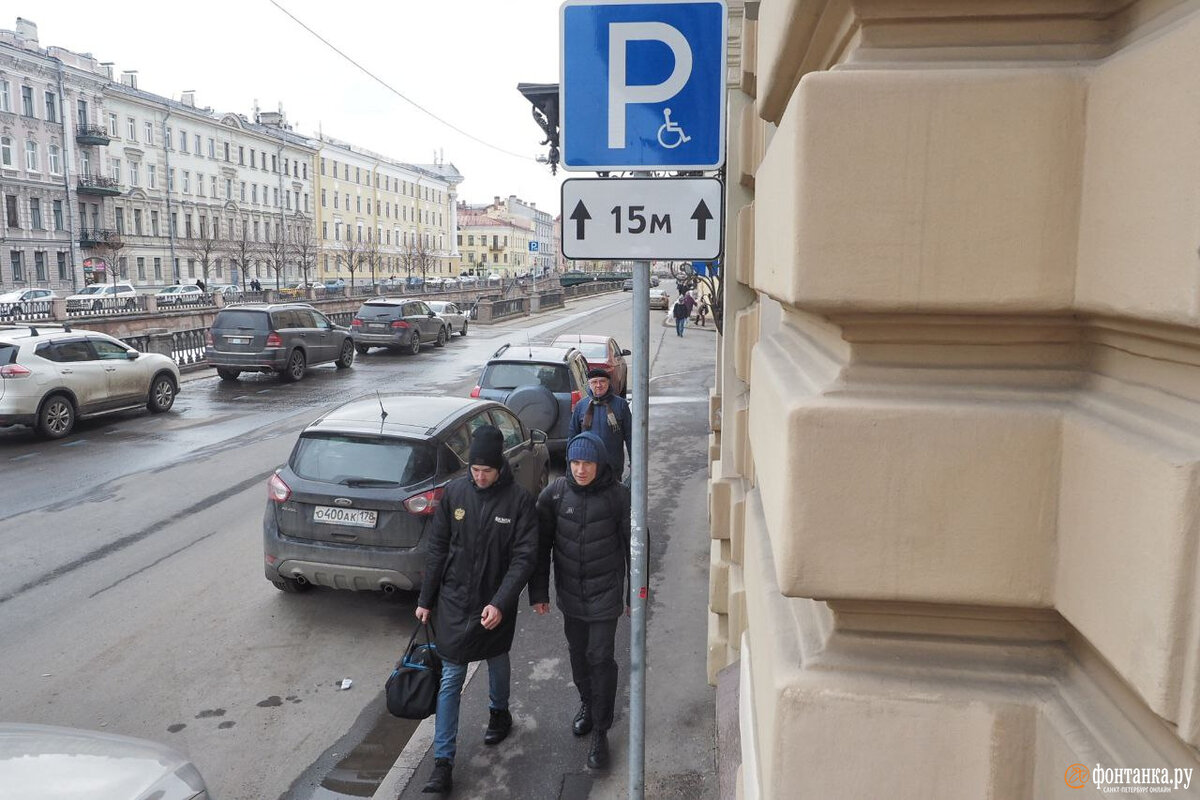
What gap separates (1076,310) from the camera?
1393mm

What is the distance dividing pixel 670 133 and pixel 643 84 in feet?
0.67

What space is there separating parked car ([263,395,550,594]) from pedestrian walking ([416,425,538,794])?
2.09 m

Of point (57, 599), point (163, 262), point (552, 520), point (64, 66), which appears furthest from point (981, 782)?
point (163, 262)

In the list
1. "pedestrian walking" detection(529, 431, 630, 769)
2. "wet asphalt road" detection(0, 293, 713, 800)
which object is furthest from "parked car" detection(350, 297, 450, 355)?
"pedestrian walking" detection(529, 431, 630, 769)

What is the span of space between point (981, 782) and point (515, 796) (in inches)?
139

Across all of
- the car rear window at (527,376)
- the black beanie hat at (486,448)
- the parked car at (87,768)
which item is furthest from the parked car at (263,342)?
the parked car at (87,768)

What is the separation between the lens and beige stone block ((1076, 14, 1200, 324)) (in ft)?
3.59

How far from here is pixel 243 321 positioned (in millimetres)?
21953

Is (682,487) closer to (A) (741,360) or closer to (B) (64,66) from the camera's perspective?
(A) (741,360)

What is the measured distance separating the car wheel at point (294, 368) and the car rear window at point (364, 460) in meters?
15.9

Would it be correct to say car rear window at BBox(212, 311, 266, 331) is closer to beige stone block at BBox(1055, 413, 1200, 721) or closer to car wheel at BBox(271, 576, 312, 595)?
car wheel at BBox(271, 576, 312, 595)

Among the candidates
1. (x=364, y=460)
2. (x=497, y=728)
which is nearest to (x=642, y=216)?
(x=497, y=728)

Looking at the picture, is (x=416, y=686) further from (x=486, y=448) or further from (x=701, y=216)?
(x=701, y=216)

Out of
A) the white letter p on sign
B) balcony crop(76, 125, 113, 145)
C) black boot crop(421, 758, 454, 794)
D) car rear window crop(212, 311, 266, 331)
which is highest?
balcony crop(76, 125, 113, 145)
